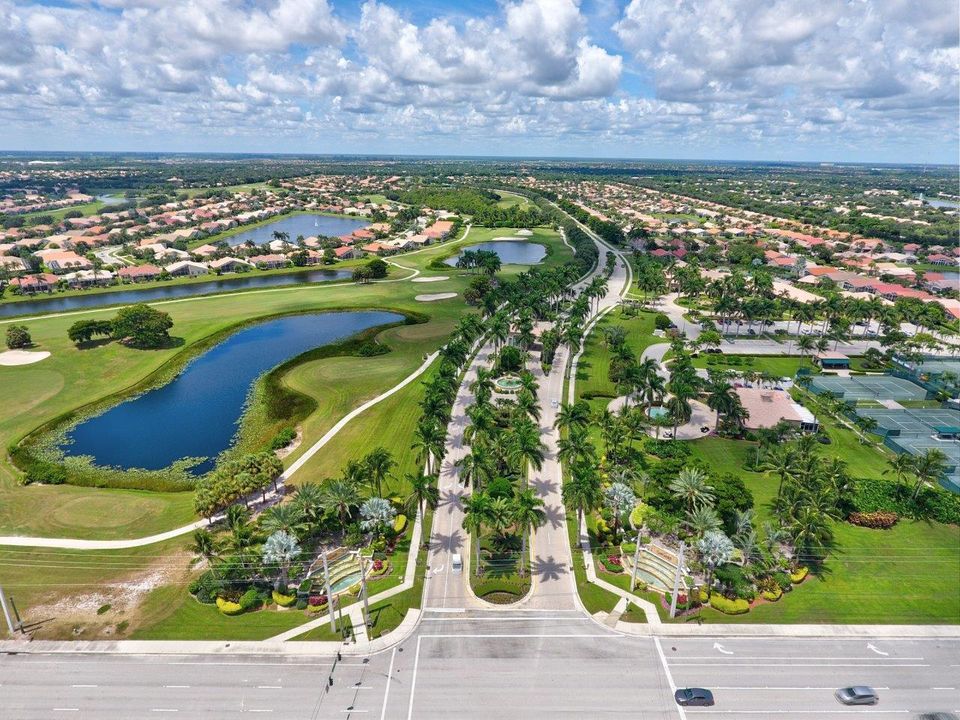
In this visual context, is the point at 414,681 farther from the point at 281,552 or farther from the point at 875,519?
the point at 875,519

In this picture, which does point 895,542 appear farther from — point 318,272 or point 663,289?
point 318,272

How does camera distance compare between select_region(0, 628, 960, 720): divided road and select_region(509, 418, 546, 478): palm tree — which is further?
select_region(509, 418, 546, 478): palm tree

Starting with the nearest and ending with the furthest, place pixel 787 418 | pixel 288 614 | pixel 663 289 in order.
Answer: pixel 288 614 < pixel 787 418 < pixel 663 289

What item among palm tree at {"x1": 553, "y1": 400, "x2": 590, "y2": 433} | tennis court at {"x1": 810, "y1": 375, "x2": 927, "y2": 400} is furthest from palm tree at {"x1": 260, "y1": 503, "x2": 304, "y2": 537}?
tennis court at {"x1": 810, "y1": 375, "x2": 927, "y2": 400}

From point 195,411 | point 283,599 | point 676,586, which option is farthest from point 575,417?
point 195,411

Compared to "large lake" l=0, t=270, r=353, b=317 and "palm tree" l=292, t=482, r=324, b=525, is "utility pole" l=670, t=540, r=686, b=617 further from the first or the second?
"large lake" l=0, t=270, r=353, b=317

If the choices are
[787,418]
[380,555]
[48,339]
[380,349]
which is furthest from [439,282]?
[380,555]
